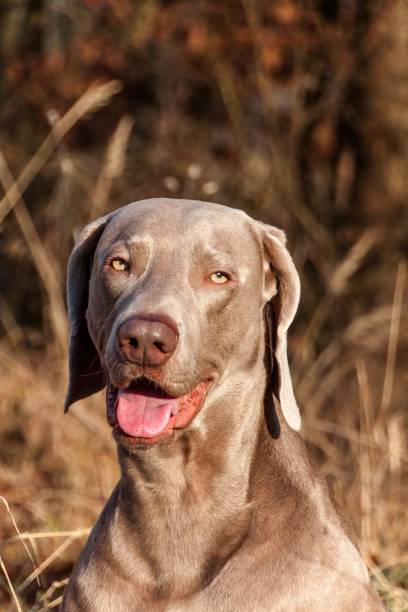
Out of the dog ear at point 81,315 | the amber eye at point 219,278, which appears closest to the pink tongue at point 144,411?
the amber eye at point 219,278

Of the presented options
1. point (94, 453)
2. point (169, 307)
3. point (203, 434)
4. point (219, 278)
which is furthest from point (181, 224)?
point (94, 453)

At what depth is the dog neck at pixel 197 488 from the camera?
10.6 ft

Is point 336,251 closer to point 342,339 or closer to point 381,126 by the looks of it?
point 381,126

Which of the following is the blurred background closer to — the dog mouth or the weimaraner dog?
the weimaraner dog

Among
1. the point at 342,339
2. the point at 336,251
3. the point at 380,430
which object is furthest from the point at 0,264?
the point at 380,430

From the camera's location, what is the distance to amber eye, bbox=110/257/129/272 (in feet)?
11.0

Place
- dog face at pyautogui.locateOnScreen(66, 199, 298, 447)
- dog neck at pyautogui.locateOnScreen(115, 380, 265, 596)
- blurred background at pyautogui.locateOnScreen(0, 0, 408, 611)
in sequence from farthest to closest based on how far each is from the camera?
1. blurred background at pyautogui.locateOnScreen(0, 0, 408, 611)
2. dog neck at pyautogui.locateOnScreen(115, 380, 265, 596)
3. dog face at pyautogui.locateOnScreen(66, 199, 298, 447)

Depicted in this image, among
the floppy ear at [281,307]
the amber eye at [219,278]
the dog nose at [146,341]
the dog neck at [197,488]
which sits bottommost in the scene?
the dog neck at [197,488]

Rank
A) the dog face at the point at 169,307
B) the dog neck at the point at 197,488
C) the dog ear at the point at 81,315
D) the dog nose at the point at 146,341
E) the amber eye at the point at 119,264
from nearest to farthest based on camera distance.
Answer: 1. the dog nose at the point at 146,341
2. the dog face at the point at 169,307
3. the dog neck at the point at 197,488
4. the amber eye at the point at 119,264
5. the dog ear at the point at 81,315

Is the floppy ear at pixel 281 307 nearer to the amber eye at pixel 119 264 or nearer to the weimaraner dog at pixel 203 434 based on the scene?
the weimaraner dog at pixel 203 434

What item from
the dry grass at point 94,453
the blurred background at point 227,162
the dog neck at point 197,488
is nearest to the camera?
the dog neck at point 197,488

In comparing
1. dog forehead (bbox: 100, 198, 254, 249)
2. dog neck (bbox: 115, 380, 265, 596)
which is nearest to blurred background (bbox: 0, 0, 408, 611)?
dog forehead (bbox: 100, 198, 254, 249)

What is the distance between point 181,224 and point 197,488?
2.54ft

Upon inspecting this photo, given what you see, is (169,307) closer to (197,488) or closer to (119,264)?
(119,264)
